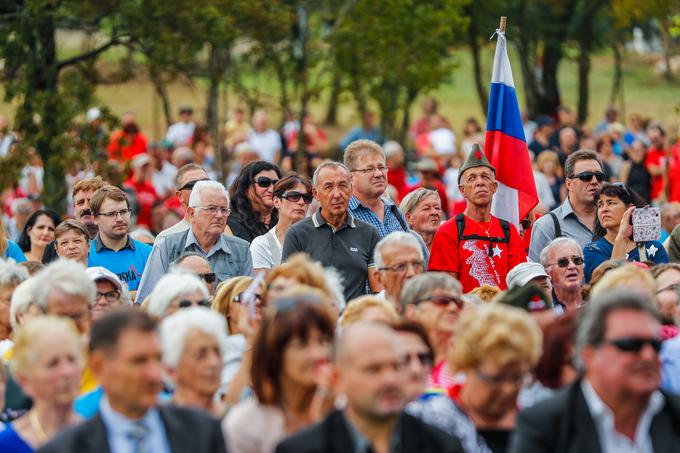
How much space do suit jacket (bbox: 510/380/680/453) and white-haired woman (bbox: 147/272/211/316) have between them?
2673 millimetres

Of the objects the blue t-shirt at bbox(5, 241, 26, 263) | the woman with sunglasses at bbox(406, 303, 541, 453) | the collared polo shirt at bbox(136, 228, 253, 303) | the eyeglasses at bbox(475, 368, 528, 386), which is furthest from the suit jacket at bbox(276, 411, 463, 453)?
the blue t-shirt at bbox(5, 241, 26, 263)

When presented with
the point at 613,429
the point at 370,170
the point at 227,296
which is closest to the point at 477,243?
the point at 370,170

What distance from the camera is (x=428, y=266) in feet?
39.0

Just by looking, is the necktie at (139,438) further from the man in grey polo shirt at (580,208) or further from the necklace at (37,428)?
the man in grey polo shirt at (580,208)

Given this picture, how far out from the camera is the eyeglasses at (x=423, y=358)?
7288 millimetres

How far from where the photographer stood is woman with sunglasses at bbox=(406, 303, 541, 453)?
6.92m

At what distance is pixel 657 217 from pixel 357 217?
2.37 metres

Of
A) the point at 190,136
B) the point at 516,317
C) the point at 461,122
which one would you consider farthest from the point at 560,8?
the point at 516,317

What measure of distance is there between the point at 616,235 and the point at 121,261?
4.03 meters

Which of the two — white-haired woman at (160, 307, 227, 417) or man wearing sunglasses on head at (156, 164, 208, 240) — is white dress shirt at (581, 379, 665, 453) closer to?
A: white-haired woman at (160, 307, 227, 417)

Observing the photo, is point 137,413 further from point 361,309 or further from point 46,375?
point 361,309

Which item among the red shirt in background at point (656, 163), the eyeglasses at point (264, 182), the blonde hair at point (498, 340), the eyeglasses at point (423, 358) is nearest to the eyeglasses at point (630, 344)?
the blonde hair at point (498, 340)

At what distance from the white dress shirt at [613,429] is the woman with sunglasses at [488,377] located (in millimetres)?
512

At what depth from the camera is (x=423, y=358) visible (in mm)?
7426
